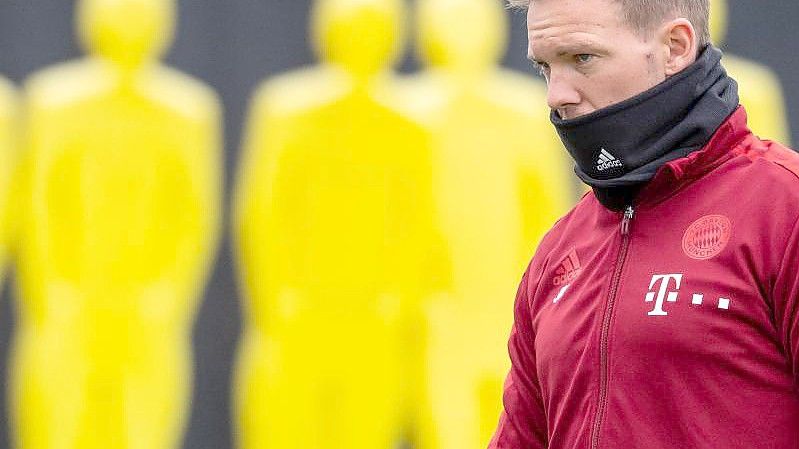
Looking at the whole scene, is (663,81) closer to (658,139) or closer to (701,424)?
(658,139)

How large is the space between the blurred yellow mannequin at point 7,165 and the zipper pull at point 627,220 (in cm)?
346

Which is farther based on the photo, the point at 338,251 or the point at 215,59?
the point at 215,59

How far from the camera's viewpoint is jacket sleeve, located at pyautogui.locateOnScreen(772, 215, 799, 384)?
1.38 m

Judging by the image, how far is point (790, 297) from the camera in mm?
1380

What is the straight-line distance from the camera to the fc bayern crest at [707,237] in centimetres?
145

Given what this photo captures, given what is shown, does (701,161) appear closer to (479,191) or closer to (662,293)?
(662,293)

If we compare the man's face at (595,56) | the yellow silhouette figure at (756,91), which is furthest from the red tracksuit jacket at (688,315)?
the yellow silhouette figure at (756,91)

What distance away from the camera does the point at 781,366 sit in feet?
4.64

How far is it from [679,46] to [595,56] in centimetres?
9

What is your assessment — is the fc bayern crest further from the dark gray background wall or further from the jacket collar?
the dark gray background wall

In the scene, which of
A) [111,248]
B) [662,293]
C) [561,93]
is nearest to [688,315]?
[662,293]

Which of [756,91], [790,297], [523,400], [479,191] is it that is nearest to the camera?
[790,297]

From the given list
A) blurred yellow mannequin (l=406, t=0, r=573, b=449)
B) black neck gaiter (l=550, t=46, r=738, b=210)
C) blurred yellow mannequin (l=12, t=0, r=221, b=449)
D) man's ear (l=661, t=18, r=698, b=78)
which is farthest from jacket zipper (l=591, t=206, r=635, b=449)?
blurred yellow mannequin (l=12, t=0, r=221, b=449)

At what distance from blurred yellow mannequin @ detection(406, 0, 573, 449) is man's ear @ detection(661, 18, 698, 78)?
10.0 feet
